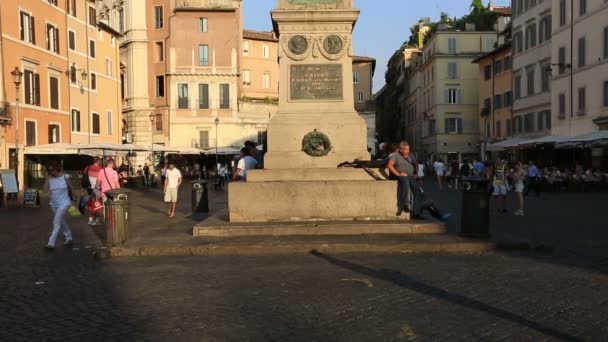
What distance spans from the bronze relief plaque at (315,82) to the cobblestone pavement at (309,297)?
393 cm

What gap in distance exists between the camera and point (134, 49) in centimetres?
5525

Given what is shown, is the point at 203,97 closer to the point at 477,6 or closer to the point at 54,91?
the point at 54,91

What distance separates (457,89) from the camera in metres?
→ 65.8

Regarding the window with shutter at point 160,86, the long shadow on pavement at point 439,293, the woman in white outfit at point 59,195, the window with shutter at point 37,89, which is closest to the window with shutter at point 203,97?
the window with shutter at point 160,86

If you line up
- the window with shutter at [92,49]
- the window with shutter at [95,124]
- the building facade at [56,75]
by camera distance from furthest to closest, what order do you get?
1. the window with shutter at [95,124]
2. the window with shutter at [92,49]
3. the building facade at [56,75]

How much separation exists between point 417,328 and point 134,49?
5406 centimetres

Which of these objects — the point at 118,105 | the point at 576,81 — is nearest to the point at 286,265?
the point at 576,81

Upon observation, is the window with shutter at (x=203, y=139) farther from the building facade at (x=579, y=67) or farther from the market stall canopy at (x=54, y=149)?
the building facade at (x=579, y=67)

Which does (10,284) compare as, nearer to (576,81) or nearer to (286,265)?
(286,265)

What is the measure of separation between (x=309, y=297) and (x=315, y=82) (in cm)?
609

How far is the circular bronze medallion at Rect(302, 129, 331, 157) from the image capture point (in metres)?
11.4

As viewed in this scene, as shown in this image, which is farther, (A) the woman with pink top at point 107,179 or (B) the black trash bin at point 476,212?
(A) the woman with pink top at point 107,179

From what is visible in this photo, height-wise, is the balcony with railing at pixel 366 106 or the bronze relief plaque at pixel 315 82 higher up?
the balcony with railing at pixel 366 106

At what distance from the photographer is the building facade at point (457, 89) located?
65.0 m
